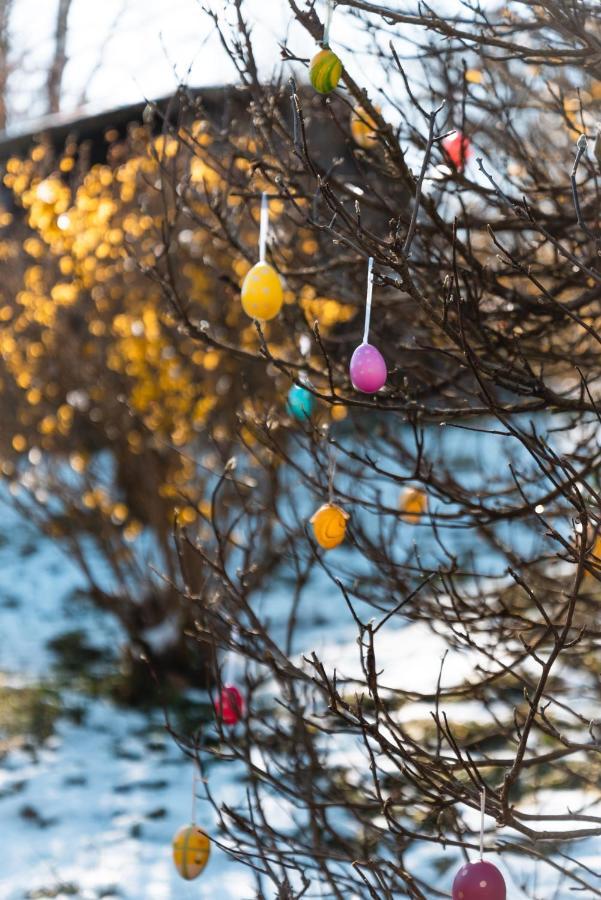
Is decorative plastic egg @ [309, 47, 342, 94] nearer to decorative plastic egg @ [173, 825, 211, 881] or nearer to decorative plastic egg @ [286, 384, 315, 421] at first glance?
decorative plastic egg @ [286, 384, 315, 421]

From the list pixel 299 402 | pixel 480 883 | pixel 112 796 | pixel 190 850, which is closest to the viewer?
pixel 480 883

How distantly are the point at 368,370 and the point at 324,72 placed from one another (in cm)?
60

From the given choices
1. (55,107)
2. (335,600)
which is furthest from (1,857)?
(55,107)

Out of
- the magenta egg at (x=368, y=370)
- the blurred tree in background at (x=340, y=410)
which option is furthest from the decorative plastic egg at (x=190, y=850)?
the magenta egg at (x=368, y=370)

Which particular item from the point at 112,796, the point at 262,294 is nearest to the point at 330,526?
the point at 262,294

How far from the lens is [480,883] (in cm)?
186

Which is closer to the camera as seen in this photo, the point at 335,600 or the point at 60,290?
the point at 60,290

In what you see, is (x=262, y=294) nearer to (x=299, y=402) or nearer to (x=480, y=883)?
(x=299, y=402)

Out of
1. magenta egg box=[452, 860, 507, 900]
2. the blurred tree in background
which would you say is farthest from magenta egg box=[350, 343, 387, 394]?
magenta egg box=[452, 860, 507, 900]

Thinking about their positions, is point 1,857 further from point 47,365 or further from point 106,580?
point 106,580

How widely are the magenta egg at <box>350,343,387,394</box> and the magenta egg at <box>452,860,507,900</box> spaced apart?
0.95 meters

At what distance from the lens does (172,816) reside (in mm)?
5301

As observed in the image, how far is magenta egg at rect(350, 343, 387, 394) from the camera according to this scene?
2102 millimetres

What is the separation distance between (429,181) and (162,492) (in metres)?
4.42
